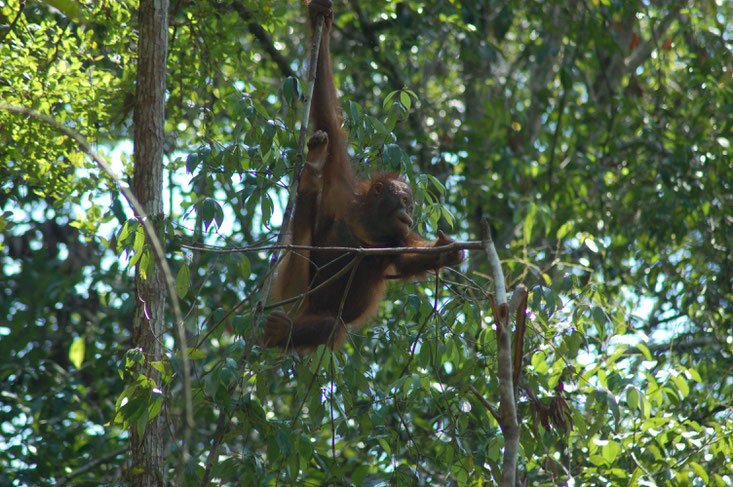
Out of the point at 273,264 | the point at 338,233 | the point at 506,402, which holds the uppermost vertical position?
the point at 338,233

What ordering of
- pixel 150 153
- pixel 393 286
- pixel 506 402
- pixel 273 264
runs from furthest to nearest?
pixel 393 286 → pixel 150 153 → pixel 273 264 → pixel 506 402

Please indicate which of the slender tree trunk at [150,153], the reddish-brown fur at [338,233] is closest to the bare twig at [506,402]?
the slender tree trunk at [150,153]

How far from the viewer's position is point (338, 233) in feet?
15.5

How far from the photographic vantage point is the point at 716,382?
489cm

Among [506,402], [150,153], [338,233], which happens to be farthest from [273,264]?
[338,233]

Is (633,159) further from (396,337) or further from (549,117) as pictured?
(396,337)

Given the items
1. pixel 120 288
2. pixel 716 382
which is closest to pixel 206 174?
pixel 120 288

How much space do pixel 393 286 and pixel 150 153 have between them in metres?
1.84

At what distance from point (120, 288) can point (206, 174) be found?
90.7 inches

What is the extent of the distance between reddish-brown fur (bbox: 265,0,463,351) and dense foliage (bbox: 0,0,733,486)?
0.73 feet

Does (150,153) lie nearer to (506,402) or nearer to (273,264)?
(273,264)

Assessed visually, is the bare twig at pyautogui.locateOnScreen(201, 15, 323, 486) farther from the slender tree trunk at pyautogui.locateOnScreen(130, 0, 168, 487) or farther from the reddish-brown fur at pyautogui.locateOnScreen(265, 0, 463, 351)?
the reddish-brown fur at pyautogui.locateOnScreen(265, 0, 463, 351)

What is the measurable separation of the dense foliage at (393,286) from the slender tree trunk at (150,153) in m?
0.18

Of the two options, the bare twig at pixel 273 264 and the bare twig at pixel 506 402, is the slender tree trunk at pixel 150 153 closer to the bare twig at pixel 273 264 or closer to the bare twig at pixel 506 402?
the bare twig at pixel 273 264
